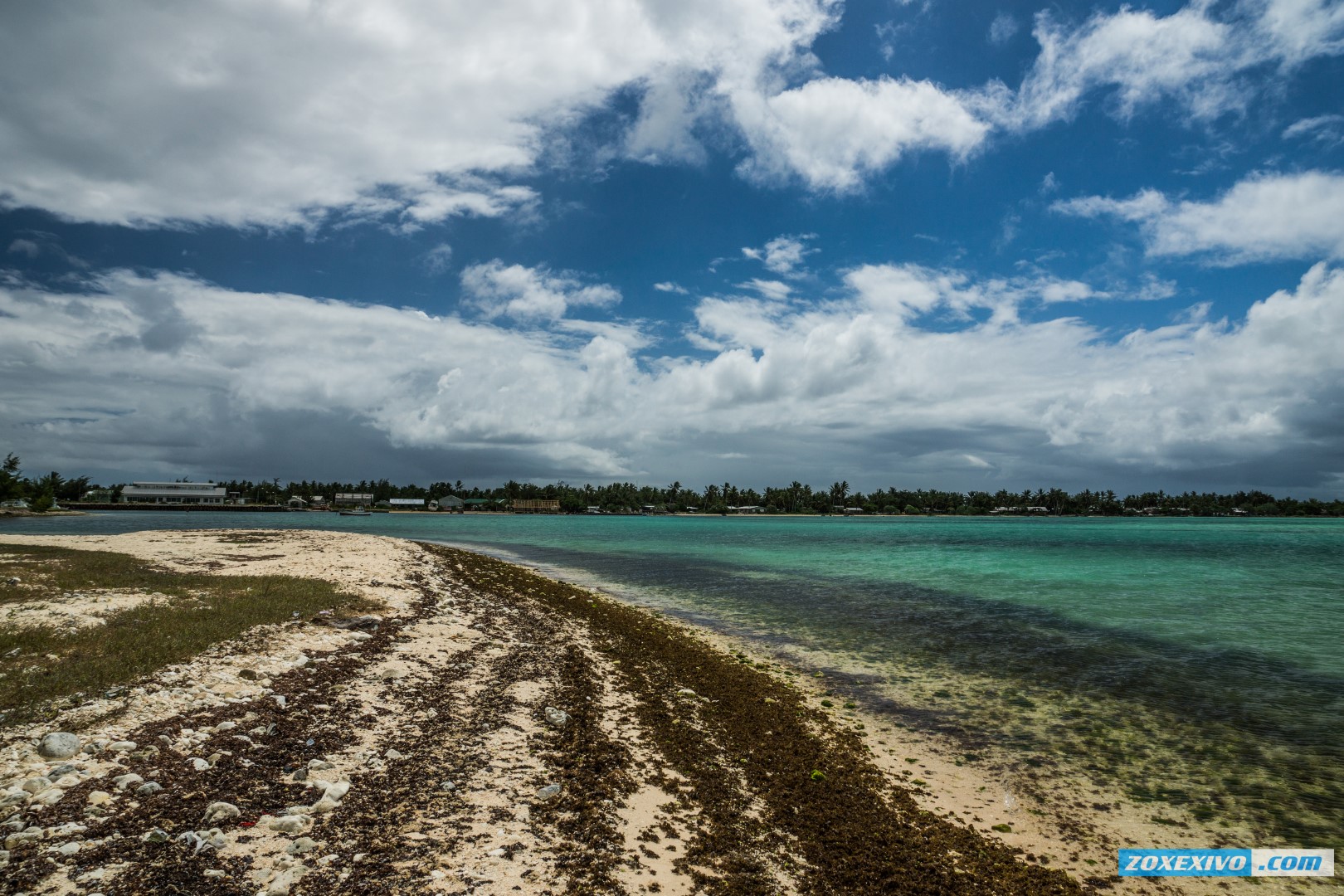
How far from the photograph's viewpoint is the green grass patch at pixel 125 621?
31.1 feet

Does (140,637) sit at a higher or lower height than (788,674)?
higher

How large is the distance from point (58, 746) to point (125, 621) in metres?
7.56

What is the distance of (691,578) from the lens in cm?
4097

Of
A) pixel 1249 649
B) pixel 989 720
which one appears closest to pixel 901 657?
pixel 989 720

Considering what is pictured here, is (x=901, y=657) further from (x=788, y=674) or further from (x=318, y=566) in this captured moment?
(x=318, y=566)

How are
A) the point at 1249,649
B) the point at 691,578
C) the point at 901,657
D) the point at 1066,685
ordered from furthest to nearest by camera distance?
the point at 691,578
the point at 1249,649
the point at 901,657
the point at 1066,685

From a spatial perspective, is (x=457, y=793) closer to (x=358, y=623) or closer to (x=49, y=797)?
(x=49, y=797)

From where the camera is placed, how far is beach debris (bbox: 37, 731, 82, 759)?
24.0 feet

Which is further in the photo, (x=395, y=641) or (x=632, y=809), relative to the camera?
(x=395, y=641)

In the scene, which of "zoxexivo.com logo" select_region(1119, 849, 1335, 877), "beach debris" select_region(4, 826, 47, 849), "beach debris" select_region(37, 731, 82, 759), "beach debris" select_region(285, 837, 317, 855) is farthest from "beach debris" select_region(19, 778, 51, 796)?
"zoxexivo.com logo" select_region(1119, 849, 1335, 877)

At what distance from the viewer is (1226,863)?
28.3 feet

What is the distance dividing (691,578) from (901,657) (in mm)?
22486

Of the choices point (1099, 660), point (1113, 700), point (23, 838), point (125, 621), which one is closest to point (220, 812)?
point (23, 838)

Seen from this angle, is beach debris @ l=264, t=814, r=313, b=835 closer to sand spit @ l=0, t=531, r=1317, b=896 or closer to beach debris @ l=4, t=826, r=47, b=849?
sand spit @ l=0, t=531, r=1317, b=896
